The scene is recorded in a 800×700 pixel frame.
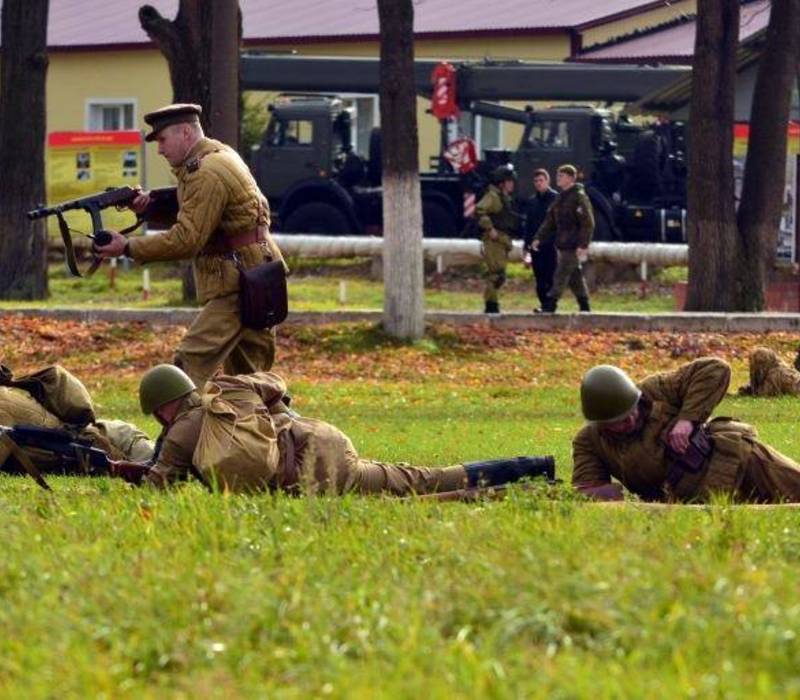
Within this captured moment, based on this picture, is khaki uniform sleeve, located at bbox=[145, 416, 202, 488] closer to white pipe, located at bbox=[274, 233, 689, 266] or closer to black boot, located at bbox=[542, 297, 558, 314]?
black boot, located at bbox=[542, 297, 558, 314]

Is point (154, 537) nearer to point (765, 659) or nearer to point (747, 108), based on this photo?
point (765, 659)

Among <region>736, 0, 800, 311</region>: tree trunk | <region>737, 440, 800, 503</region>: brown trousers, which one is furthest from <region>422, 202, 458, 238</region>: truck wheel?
<region>737, 440, 800, 503</region>: brown trousers

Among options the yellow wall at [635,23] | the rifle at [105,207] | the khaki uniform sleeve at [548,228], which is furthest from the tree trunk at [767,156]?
the yellow wall at [635,23]

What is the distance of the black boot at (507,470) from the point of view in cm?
974

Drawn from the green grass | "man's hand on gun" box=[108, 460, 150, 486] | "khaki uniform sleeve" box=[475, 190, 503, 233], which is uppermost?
"khaki uniform sleeve" box=[475, 190, 503, 233]

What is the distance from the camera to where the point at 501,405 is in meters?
18.3

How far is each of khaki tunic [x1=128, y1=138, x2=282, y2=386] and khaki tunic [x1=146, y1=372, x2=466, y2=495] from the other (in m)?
1.64

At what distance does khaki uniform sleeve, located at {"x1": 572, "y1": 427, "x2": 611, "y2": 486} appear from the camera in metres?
9.67

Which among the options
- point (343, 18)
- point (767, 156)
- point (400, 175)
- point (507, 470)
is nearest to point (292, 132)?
point (343, 18)

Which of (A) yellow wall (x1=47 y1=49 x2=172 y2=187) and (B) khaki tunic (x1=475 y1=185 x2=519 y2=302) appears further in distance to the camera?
(A) yellow wall (x1=47 y1=49 x2=172 y2=187)

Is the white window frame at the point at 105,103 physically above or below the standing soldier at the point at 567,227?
above

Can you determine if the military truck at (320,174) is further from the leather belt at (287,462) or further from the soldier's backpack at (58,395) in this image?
the leather belt at (287,462)

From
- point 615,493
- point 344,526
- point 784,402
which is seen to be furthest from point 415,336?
point 344,526

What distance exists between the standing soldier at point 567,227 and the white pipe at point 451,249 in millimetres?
7318
